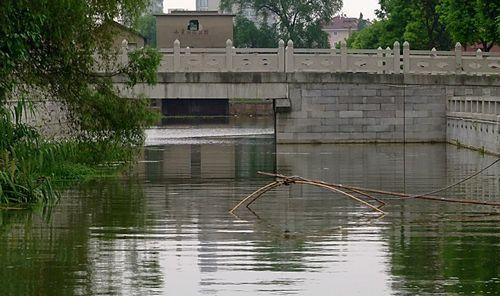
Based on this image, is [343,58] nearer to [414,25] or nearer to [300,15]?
[414,25]

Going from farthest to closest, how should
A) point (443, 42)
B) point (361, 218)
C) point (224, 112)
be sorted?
point (224, 112), point (443, 42), point (361, 218)

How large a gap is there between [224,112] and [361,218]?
278 feet

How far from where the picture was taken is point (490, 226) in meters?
18.8

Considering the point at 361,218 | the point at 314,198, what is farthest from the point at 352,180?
the point at 361,218

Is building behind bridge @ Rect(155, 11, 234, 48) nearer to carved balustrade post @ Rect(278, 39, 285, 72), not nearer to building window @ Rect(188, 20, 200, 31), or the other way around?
building window @ Rect(188, 20, 200, 31)

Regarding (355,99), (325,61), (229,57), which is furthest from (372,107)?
(229,57)

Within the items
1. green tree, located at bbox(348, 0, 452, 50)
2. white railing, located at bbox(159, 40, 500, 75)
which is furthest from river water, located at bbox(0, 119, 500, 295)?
green tree, located at bbox(348, 0, 452, 50)

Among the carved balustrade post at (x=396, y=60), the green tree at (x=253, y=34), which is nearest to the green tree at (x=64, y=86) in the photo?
the carved balustrade post at (x=396, y=60)

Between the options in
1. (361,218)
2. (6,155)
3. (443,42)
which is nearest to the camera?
(361,218)

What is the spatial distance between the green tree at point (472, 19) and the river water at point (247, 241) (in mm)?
23781

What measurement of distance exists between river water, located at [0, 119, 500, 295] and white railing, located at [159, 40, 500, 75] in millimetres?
17779

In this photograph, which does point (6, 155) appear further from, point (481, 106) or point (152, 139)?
point (152, 139)

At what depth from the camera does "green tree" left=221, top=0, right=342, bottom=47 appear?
358 feet

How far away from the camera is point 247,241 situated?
55.5 feet
